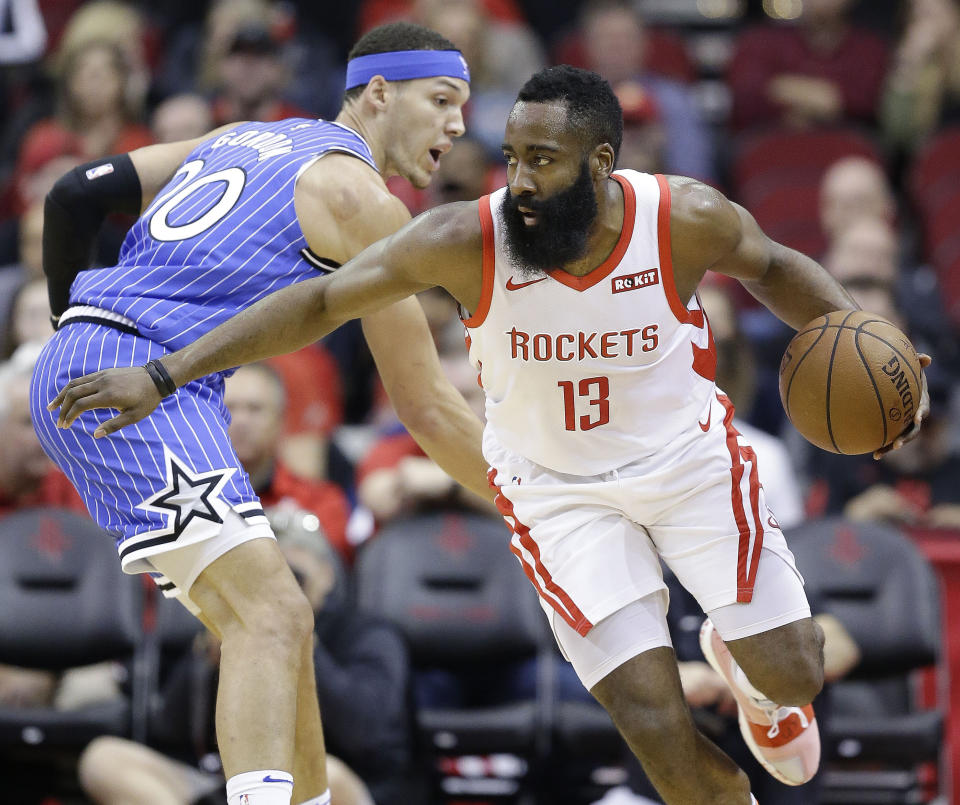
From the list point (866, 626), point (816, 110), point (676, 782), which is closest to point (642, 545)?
point (676, 782)

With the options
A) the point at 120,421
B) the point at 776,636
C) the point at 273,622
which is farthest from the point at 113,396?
the point at 776,636

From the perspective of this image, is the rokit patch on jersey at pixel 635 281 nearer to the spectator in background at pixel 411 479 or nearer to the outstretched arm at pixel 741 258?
the outstretched arm at pixel 741 258

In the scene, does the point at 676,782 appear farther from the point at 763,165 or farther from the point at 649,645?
the point at 763,165

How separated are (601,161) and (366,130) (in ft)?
3.88

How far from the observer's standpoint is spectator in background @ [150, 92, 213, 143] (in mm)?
8789

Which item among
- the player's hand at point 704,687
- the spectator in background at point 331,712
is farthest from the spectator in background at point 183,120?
the player's hand at point 704,687

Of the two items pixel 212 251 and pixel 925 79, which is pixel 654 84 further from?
pixel 212 251

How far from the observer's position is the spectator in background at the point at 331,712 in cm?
585

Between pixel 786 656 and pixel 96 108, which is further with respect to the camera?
pixel 96 108

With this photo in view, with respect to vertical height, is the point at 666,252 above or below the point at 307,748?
above

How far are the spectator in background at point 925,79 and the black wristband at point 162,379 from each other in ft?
23.4

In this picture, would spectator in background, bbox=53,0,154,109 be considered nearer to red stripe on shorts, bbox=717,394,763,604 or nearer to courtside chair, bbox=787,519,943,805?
courtside chair, bbox=787,519,943,805

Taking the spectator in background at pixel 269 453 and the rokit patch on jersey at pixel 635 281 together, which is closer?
the rokit patch on jersey at pixel 635 281

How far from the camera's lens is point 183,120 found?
8.81 m
